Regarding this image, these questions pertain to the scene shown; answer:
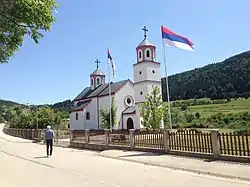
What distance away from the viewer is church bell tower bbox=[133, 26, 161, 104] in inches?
1834

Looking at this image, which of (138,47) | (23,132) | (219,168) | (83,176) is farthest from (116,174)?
(23,132)

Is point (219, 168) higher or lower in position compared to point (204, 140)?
lower

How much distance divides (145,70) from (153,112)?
16.2m

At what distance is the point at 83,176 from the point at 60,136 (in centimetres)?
3103

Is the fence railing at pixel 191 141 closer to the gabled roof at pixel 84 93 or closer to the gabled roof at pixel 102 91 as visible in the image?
the gabled roof at pixel 102 91

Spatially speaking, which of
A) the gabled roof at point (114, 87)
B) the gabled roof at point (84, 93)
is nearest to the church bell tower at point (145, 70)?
the gabled roof at point (114, 87)

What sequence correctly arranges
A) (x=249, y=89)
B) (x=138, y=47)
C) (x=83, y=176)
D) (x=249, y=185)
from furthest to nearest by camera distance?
(x=249, y=89) → (x=138, y=47) → (x=83, y=176) → (x=249, y=185)

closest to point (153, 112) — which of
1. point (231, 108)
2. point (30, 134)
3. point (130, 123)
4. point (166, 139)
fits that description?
point (166, 139)

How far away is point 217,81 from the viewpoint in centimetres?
10719

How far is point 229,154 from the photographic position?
13070mm

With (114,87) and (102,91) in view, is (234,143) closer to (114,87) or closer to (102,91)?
(114,87)

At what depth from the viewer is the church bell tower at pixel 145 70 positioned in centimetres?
4659

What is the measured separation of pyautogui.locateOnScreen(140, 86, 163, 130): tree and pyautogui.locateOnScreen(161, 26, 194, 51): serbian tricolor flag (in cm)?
975

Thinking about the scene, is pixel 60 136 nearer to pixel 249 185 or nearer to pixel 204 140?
pixel 204 140
